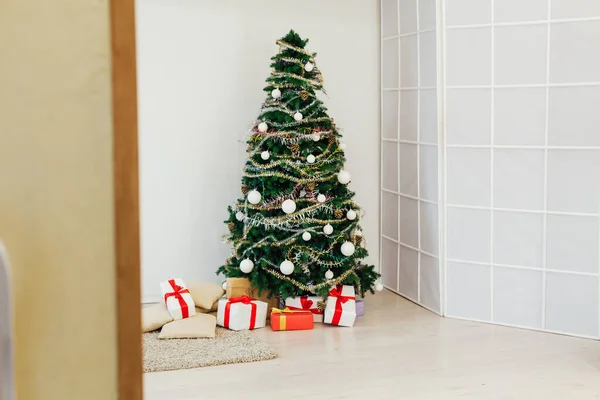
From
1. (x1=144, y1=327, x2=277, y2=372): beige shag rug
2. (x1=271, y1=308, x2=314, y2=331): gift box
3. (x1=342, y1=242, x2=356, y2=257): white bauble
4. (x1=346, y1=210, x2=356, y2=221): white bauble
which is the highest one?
(x1=346, y1=210, x2=356, y2=221): white bauble

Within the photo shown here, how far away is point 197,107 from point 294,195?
0.90 m

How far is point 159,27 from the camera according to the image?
15.3ft

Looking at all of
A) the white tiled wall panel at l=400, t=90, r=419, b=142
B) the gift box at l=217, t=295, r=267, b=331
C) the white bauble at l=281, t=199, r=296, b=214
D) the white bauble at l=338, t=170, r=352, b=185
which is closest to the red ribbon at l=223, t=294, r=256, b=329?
the gift box at l=217, t=295, r=267, b=331

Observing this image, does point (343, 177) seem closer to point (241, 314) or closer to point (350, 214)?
point (350, 214)

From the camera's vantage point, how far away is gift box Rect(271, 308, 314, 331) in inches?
165

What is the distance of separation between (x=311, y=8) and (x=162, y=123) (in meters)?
1.17

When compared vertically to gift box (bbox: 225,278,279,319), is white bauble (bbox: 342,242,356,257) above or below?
above

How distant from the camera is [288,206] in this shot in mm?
4191
